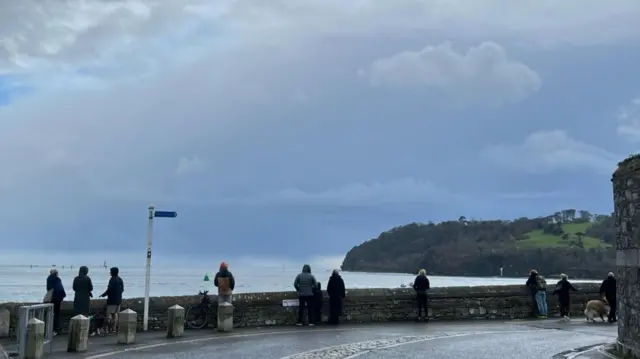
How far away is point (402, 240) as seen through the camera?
134625mm

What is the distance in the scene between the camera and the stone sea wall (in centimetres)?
1905

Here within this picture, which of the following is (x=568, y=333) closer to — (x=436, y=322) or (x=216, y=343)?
(x=436, y=322)

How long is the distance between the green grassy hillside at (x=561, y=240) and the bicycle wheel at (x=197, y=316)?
276ft

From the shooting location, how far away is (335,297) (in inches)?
805

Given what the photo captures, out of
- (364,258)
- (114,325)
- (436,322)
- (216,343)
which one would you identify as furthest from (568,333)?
(364,258)

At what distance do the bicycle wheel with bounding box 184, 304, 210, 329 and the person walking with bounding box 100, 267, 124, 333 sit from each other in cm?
199

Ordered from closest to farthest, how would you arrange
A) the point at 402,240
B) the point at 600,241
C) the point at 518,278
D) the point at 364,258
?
the point at 600,241 < the point at 518,278 < the point at 402,240 < the point at 364,258

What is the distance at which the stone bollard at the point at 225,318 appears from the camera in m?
18.4

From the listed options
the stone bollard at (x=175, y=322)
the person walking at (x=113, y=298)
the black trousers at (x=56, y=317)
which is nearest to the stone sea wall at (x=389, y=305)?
the black trousers at (x=56, y=317)

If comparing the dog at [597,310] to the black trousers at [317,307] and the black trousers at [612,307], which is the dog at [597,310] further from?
the black trousers at [317,307]

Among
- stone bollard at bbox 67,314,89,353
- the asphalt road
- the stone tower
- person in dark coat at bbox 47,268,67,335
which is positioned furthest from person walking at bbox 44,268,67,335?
the stone tower

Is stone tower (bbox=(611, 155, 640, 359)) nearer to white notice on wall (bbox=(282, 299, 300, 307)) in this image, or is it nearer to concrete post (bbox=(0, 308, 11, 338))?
white notice on wall (bbox=(282, 299, 300, 307))

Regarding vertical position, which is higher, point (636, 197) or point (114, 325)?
point (636, 197)

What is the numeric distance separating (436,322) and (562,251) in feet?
280
